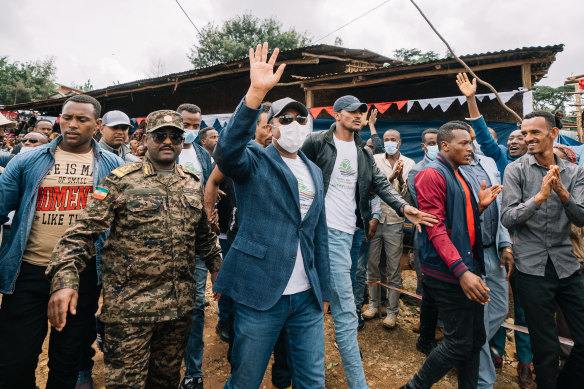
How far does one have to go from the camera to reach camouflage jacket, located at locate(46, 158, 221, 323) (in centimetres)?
189

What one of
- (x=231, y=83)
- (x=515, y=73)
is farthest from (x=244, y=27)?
(x=515, y=73)

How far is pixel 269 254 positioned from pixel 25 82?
43.9m

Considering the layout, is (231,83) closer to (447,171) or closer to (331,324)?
(331,324)

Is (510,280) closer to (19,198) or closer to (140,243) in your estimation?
(140,243)

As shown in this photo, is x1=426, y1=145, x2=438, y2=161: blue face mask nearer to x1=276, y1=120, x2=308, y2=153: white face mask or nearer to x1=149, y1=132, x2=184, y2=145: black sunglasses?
x1=276, y1=120, x2=308, y2=153: white face mask

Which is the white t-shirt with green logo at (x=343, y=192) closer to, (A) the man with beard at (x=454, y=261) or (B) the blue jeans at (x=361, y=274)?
(A) the man with beard at (x=454, y=261)

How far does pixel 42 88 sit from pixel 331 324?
43.0m

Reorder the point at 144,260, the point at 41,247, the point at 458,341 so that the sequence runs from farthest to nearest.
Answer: the point at 458,341 → the point at 41,247 → the point at 144,260

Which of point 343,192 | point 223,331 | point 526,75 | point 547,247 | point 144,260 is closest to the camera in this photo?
point 144,260

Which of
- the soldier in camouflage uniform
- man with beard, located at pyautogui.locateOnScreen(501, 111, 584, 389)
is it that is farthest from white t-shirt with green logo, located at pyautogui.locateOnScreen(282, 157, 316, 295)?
man with beard, located at pyautogui.locateOnScreen(501, 111, 584, 389)

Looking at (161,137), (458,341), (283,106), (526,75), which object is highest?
(526,75)

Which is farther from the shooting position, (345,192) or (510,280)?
(510,280)

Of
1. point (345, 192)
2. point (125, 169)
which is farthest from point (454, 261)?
point (125, 169)

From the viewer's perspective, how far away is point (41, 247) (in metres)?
2.26
